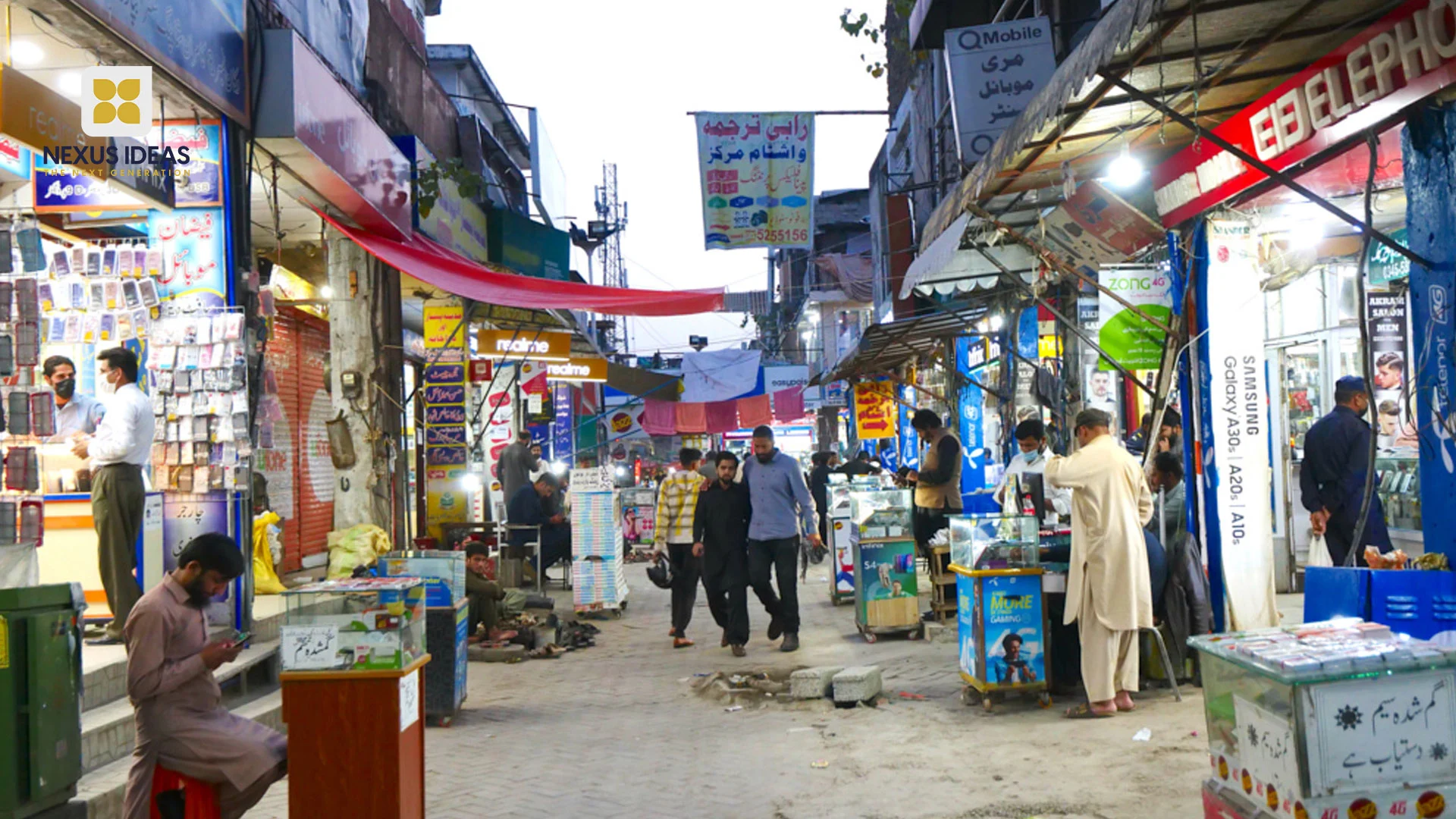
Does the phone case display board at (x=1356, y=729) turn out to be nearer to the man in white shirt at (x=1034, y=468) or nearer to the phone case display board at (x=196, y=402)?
the man in white shirt at (x=1034, y=468)

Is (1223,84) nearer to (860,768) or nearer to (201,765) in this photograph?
(860,768)

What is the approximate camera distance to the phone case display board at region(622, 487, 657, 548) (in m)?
22.1

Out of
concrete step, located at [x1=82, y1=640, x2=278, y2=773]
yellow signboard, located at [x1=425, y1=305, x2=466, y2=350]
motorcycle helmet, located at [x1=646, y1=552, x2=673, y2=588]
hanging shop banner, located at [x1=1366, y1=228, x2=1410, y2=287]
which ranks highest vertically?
yellow signboard, located at [x1=425, y1=305, x2=466, y2=350]

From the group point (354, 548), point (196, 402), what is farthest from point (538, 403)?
point (196, 402)

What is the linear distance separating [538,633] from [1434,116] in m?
8.40

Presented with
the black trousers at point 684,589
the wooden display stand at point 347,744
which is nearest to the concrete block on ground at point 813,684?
the black trousers at point 684,589

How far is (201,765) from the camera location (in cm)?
451

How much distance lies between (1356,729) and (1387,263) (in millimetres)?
7006

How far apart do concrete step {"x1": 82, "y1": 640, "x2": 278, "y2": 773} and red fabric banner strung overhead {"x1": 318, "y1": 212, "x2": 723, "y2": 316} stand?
11.8ft

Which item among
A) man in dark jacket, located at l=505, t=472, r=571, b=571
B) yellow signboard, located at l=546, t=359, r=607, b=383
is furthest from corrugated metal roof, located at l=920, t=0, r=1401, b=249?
yellow signboard, located at l=546, t=359, r=607, b=383

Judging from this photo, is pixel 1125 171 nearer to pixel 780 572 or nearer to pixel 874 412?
pixel 780 572

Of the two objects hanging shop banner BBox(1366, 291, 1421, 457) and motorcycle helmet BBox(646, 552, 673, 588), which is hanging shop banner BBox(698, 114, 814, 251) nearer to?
motorcycle helmet BBox(646, 552, 673, 588)

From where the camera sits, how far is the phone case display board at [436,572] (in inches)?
314

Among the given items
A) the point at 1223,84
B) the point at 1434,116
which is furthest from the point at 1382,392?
the point at 1434,116
